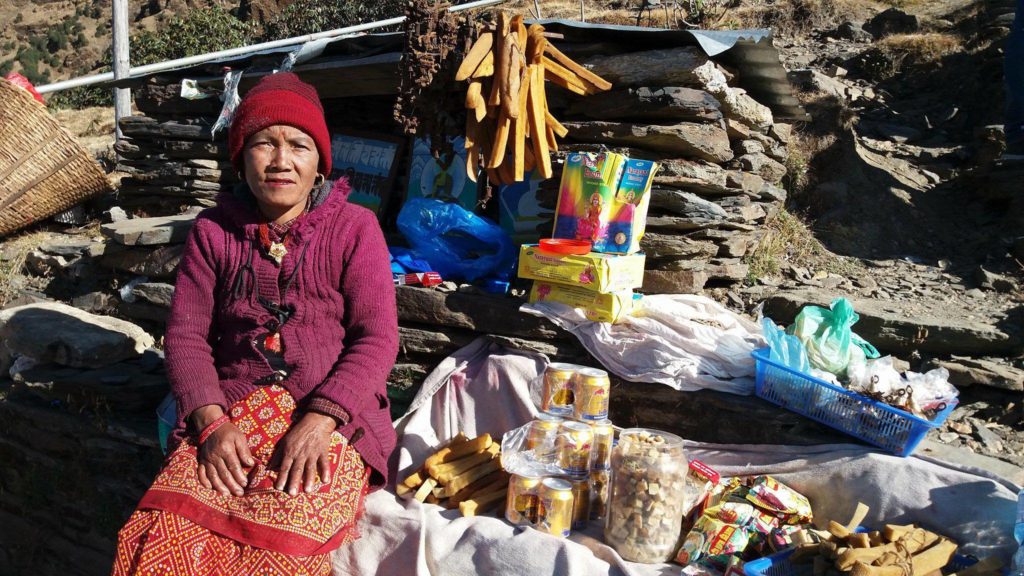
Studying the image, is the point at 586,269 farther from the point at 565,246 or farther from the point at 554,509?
the point at 554,509

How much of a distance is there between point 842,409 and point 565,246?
1.28m

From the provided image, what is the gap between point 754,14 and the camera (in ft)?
39.5

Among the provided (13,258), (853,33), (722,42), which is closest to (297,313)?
(722,42)

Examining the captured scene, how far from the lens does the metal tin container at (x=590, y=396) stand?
8.86 feet

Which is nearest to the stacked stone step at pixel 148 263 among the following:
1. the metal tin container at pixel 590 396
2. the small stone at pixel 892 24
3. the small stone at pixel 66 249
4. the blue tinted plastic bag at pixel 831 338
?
the small stone at pixel 66 249

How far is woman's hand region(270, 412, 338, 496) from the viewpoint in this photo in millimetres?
2105

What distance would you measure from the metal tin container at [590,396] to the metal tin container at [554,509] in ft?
1.09

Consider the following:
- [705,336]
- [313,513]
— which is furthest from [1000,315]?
[313,513]

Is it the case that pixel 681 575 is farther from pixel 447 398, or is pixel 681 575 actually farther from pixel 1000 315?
pixel 1000 315

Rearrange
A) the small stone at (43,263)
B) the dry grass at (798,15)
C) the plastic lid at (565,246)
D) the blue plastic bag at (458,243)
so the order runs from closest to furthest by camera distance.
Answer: the plastic lid at (565,246) → the blue plastic bag at (458,243) → the small stone at (43,263) → the dry grass at (798,15)

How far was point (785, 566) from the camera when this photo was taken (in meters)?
2.18

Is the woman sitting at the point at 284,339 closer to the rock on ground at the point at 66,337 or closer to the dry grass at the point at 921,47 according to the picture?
the rock on ground at the point at 66,337

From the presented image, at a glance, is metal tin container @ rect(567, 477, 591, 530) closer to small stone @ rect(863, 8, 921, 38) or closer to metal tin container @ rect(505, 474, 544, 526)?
metal tin container @ rect(505, 474, 544, 526)

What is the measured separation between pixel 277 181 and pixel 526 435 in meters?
1.24
